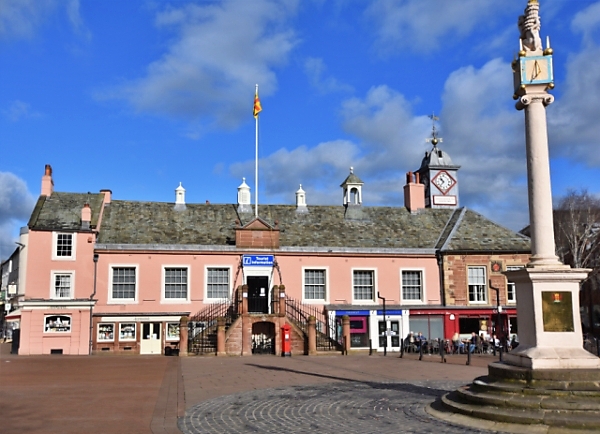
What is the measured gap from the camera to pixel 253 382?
15.8 metres

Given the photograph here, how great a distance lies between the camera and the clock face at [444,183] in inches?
1744

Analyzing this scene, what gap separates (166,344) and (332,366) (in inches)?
489

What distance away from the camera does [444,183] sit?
1747 inches

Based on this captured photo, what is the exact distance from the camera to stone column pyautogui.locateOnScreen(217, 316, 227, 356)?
2688cm

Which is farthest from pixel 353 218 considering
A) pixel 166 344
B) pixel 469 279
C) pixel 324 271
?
pixel 166 344

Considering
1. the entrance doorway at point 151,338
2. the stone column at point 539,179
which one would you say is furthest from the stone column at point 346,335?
the stone column at point 539,179

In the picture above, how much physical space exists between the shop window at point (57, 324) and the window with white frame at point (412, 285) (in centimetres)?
1803

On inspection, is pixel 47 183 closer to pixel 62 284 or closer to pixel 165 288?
pixel 62 284

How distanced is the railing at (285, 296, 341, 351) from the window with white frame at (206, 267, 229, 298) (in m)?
3.41

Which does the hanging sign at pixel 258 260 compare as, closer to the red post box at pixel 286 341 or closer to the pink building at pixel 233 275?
the pink building at pixel 233 275

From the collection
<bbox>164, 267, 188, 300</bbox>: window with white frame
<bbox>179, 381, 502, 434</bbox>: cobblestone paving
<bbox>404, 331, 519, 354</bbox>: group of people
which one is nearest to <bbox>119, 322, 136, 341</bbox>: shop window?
<bbox>164, 267, 188, 300</bbox>: window with white frame

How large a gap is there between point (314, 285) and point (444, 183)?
54.6 feet

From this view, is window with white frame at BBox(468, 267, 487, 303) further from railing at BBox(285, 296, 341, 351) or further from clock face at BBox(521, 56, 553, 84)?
clock face at BBox(521, 56, 553, 84)

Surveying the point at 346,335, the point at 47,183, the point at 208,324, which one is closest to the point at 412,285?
the point at 346,335
